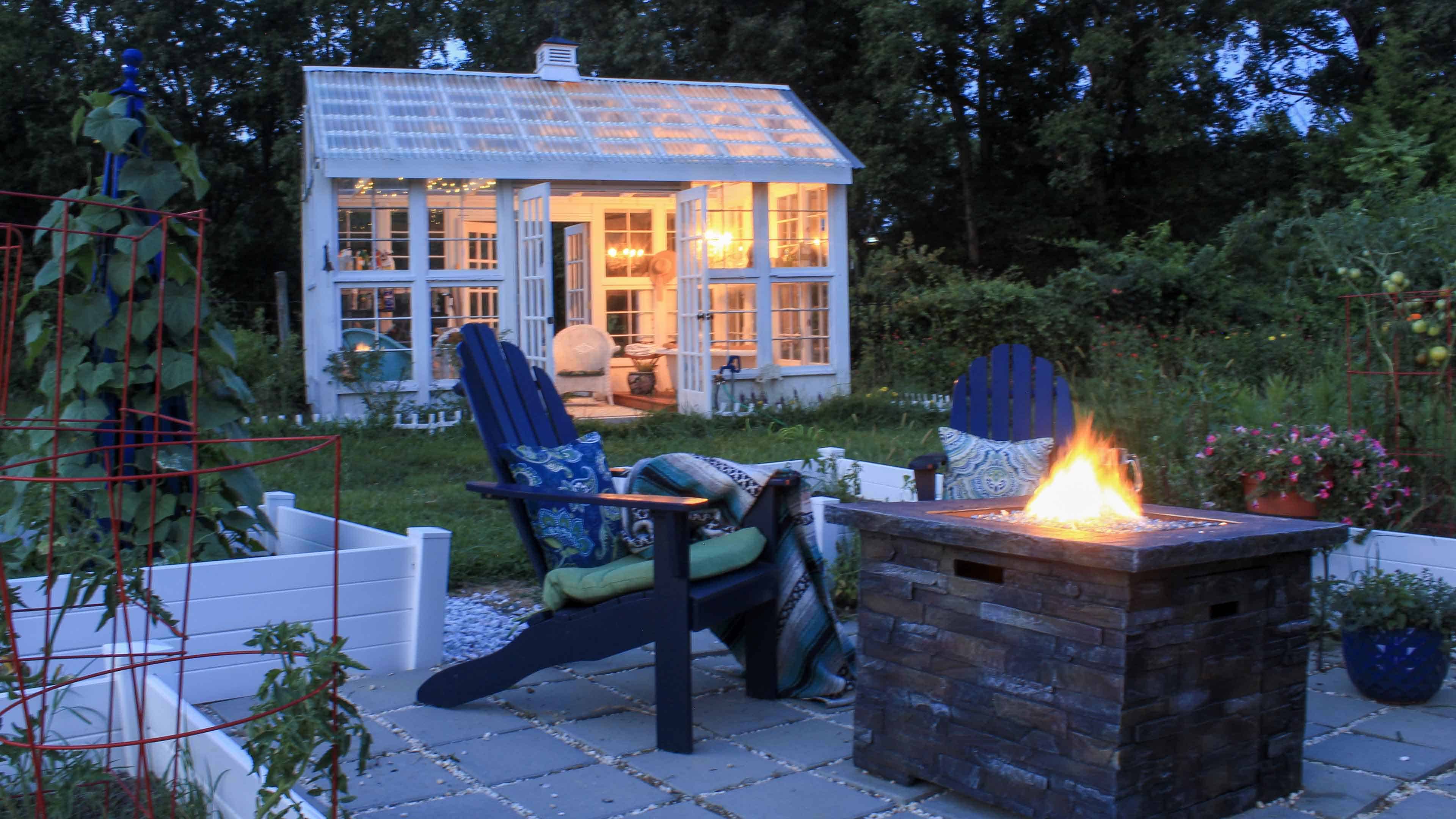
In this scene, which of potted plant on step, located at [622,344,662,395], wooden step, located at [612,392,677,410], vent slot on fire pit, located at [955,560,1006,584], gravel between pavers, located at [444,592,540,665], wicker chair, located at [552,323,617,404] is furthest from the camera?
potted plant on step, located at [622,344,662,395]

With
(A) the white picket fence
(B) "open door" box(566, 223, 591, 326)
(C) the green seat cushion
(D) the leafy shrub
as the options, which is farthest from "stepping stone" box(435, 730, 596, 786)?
(B) "open door" box(566, 223, 591, 326)

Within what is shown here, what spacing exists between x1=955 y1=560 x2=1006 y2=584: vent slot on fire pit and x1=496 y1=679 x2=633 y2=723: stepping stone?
119 cm

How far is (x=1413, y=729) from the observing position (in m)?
3.21

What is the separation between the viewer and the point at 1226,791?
2.61m

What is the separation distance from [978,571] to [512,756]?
127cm

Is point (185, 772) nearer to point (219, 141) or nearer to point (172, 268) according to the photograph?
point (172, 268)

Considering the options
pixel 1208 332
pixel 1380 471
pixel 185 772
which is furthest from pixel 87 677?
pixel 1208 332

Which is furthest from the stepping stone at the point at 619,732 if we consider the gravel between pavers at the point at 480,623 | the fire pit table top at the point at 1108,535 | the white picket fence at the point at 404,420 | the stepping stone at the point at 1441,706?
the white picket fence at the point at 404,420

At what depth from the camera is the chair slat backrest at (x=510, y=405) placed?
3627mm

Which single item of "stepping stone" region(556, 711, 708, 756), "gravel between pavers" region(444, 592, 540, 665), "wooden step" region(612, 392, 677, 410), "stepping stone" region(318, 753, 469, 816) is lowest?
"stepping stone" region(556, 711, 708, 756)

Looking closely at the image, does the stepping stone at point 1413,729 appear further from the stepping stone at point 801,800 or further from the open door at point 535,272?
the open door at point 535,272

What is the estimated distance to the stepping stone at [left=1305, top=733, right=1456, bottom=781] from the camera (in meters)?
2.89

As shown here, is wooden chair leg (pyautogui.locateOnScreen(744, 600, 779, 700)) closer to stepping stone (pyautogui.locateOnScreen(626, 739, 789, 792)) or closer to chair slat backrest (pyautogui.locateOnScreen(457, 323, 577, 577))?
stepping stone (pyautogui.locateOnScreen(626, 739, 789, 792))

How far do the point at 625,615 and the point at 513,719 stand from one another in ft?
1.70
